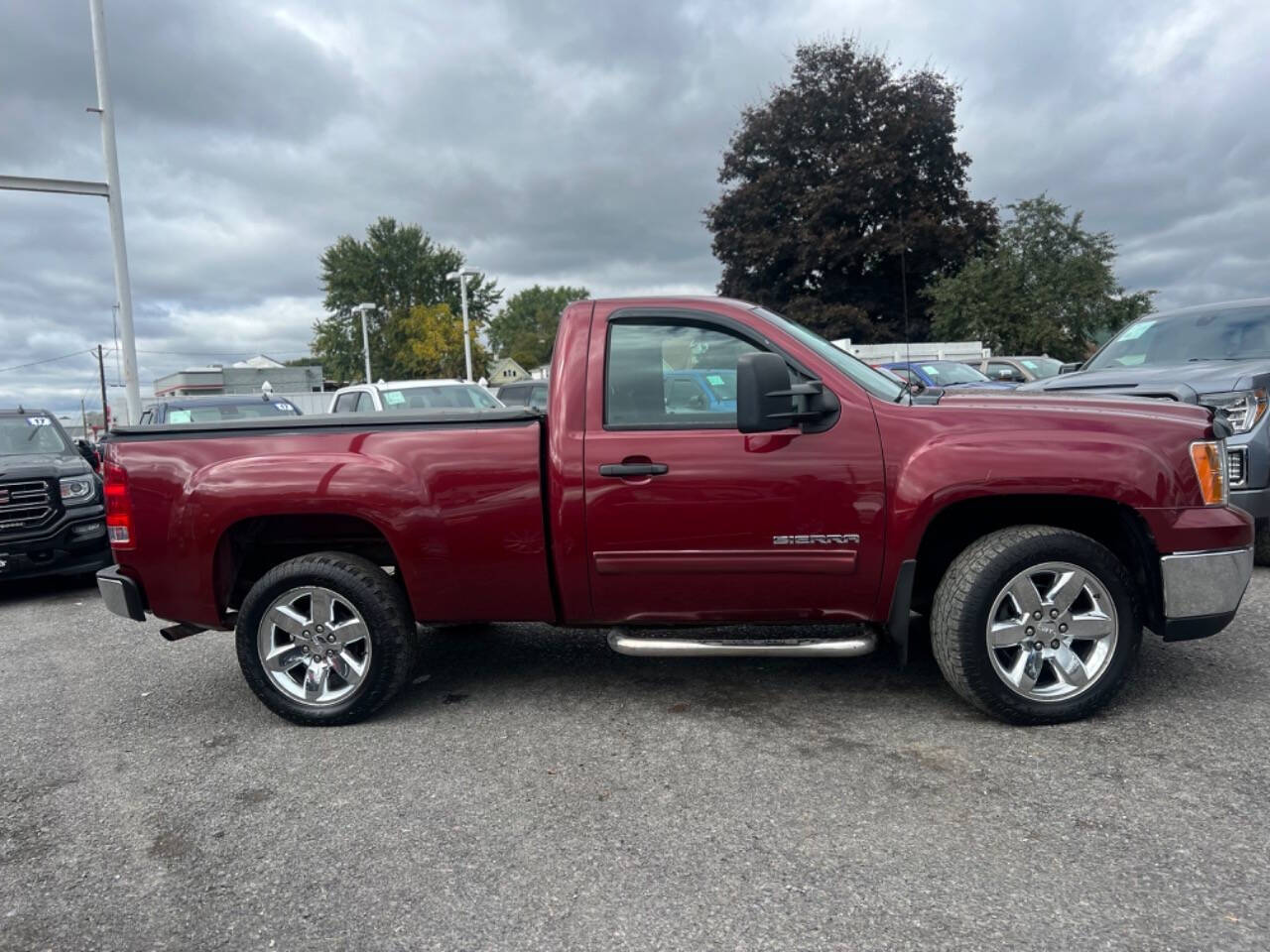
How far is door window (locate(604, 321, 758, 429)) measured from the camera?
3.82m

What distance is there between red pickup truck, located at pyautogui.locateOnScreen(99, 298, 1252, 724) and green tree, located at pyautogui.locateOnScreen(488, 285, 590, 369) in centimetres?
8995

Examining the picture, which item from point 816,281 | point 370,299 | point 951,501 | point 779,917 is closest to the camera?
point 779,917

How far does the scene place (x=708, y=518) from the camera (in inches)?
147

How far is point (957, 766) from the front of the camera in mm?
3373

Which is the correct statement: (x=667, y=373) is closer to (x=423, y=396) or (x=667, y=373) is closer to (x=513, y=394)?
(x=423, y=396)

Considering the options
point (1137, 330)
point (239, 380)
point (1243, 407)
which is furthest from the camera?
point (239, 380)

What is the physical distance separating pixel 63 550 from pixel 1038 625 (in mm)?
7220

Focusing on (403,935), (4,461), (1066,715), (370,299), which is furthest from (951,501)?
(370,299)

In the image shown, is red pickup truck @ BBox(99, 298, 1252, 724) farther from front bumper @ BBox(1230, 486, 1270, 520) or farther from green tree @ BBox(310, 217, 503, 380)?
green tree @ BBox(310, 217, 503, 380)

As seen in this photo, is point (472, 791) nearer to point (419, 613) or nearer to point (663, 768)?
point (663, 768)

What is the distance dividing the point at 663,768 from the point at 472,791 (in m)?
0.72

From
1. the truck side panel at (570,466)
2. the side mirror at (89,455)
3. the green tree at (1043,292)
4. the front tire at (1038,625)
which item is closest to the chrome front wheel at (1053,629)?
the front tire at (1038,625)

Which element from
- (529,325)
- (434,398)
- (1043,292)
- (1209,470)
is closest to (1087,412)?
(1209,470)

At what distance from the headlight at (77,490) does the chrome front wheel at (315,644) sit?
455cm
